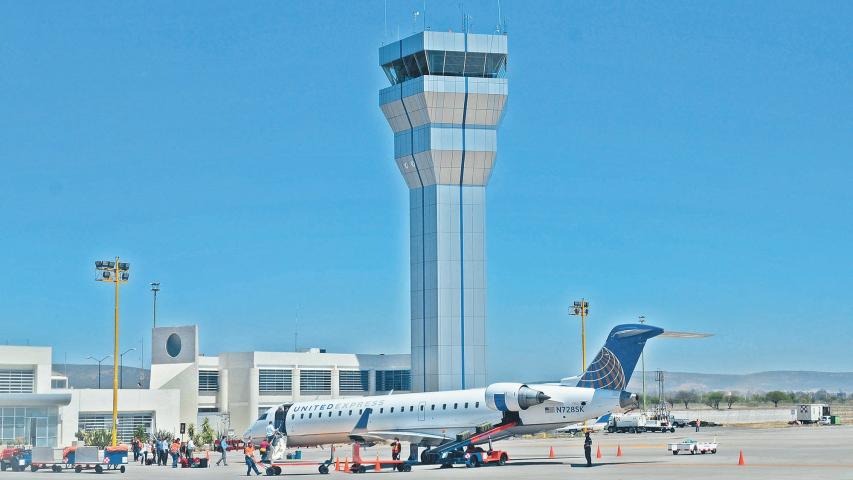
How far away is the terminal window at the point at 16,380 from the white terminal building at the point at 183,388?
0.07 metres

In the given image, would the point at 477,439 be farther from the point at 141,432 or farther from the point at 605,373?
the point at 141,432

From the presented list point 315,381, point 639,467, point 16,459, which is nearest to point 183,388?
point 315,381

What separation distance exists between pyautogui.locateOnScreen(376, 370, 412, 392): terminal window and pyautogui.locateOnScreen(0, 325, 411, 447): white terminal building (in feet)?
0.29

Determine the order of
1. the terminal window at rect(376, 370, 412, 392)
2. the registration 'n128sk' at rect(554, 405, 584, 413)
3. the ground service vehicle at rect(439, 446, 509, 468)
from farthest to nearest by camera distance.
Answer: the terminal window at rect(376, 370, 412, 392) < the registration 'n128sk' at rect(554, 405, 584, 413) < the ground service vehicle at rect(439, 446, 509, 468)

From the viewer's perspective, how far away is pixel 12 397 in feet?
235

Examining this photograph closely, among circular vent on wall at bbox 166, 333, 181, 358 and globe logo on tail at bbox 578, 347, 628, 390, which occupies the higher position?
circular vent on wall at bbox 166, 333, 181, 358

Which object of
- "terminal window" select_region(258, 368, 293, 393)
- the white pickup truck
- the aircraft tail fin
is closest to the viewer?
the aircraft tail fin

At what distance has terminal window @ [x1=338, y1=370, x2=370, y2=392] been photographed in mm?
100312

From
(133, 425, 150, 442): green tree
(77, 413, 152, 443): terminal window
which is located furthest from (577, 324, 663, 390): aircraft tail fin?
(77, 413, 152, 443): terminal window

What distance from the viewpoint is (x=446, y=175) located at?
96.0 meters

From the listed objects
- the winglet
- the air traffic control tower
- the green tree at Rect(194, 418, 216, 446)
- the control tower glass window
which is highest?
the control tower glass window

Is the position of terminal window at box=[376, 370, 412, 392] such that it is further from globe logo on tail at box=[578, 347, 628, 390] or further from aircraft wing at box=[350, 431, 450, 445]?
globe logo on tail at box=[578, 347, 628, 390]

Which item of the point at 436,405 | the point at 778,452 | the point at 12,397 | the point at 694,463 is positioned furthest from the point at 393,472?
the point at 12,397

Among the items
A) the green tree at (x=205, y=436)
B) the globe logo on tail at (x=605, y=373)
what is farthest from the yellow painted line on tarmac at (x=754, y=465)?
the green tree at (x=205, y=436)
